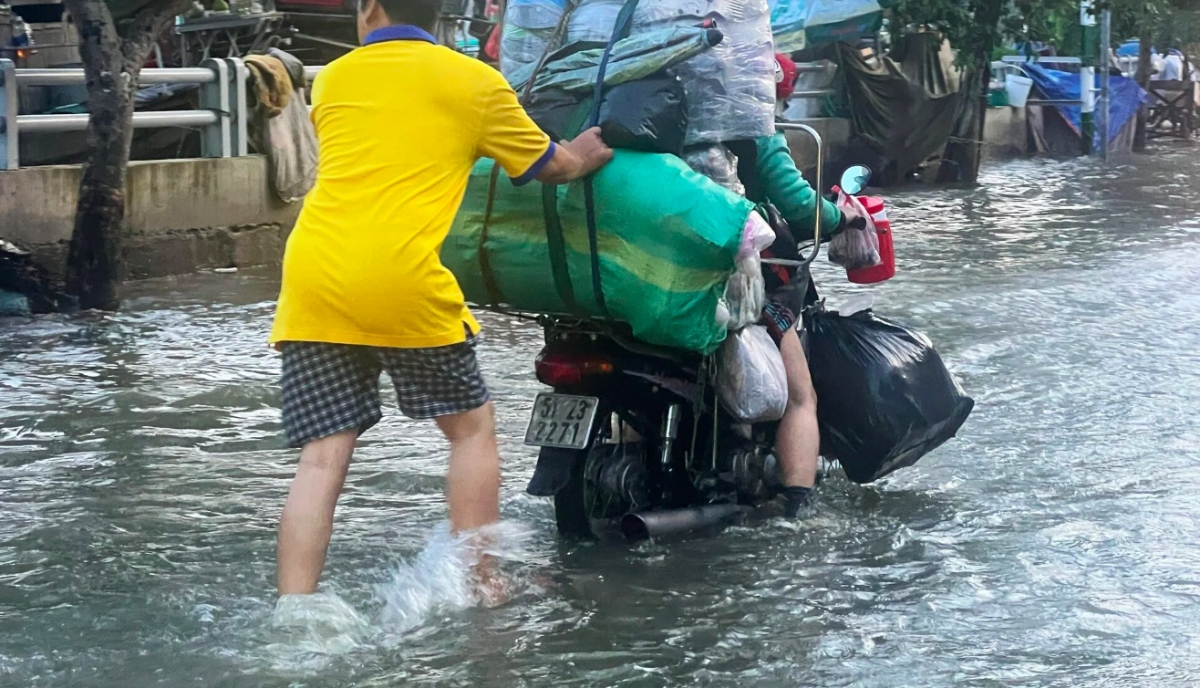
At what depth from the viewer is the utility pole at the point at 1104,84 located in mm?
22594


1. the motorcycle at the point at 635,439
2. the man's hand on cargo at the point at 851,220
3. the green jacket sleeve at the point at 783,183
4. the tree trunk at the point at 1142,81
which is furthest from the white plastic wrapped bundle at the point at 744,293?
the tree trunk at the point at 1142,81

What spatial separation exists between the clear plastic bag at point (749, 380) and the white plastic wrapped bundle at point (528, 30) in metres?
1.03

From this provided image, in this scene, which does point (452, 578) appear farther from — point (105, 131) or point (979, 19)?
point (979, 19)

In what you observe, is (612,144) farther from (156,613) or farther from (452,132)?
(156,613)

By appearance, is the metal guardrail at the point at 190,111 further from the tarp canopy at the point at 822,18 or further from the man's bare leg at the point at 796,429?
the tarp canopy at the point at 822,18

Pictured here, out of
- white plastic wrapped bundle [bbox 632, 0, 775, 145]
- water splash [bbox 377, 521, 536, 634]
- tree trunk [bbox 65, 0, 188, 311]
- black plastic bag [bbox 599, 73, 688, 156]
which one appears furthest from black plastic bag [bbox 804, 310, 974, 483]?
tree trunk [bbox 65, 0, 188, 311]

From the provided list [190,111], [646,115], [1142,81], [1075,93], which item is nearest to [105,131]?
[190,111]

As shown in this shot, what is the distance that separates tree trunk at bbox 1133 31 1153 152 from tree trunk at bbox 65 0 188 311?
2027 centimetres

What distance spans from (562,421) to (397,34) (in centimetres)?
131

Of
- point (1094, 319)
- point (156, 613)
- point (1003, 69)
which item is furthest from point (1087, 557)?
point (1003, 69)

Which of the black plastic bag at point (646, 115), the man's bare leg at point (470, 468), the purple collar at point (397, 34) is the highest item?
the purple collar at point (397, 34)

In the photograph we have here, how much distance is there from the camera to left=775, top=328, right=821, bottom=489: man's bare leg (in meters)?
4.87

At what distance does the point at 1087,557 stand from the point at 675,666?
4.96 feet

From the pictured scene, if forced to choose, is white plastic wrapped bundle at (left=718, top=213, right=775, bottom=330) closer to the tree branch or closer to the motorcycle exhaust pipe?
the motorcycle exhaust pipe
